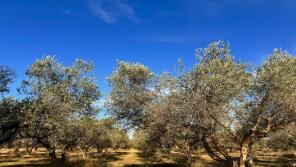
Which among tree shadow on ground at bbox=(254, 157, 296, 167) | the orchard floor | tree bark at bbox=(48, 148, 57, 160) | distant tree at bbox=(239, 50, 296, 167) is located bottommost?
tree shadow on ground at bbox=(254, 157, 296, 167)

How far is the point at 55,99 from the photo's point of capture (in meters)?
50.5

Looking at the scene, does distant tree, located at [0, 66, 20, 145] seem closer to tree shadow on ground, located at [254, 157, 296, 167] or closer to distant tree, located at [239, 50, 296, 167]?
→ distant tree, located at [239, 50, 296, 167]

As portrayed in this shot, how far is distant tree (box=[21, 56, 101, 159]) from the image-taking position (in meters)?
48.0

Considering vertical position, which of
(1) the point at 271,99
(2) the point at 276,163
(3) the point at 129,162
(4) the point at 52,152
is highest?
(1) the point at 271,99

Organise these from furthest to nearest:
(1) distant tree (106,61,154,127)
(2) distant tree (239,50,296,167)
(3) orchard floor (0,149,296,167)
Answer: (3) orchard floor (0,149,296,167)
(1) distant tree (106,61,154,127)
(2) distant tree (239,50,296,167)

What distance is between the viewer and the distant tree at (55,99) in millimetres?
48000

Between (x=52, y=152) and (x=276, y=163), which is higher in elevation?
(x=52, y=152)

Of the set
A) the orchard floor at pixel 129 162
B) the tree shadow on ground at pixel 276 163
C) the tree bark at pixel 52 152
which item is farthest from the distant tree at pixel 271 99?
the tree shadow on ground at pixel 276 163

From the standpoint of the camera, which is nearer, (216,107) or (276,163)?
(216,107)

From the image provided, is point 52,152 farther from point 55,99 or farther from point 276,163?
point 276,163

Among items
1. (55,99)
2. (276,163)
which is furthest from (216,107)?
(276,163)

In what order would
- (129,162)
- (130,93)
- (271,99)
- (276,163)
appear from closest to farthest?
(271,99) < (130,93) < (276,163) < (129,162)

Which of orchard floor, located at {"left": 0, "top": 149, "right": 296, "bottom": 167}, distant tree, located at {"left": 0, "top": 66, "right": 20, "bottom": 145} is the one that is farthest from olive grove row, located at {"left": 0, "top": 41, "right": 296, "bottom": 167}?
orchard floor, located at {"left": 0, "top": 149, "right": 296, "bottom": 167}

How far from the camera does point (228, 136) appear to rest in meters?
45.6
